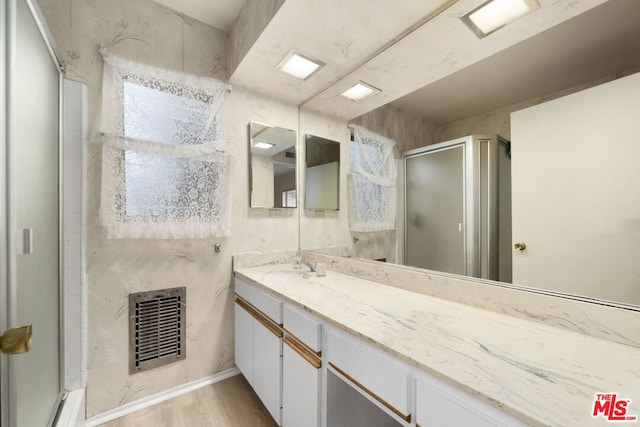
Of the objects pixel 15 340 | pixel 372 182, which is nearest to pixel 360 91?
pixel 372 182

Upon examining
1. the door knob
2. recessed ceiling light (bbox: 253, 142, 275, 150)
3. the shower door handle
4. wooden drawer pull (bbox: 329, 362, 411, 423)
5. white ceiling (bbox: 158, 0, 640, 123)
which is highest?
white ceiling (bbox: 158, 0, 640, 123)

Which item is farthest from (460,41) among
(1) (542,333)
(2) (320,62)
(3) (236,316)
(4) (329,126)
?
(3) (236,316)

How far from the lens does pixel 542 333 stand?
2.85 ft

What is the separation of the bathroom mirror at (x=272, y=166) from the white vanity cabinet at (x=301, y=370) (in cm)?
101

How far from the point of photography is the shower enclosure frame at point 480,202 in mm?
1066

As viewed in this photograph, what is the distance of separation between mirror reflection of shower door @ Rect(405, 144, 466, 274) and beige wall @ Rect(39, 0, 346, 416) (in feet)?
3.16

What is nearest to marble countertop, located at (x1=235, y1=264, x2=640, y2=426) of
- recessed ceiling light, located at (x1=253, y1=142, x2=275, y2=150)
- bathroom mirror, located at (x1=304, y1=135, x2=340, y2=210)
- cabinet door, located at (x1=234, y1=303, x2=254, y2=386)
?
cabinet door, located at (x1=234, y1=303, x2=254, y2=386)

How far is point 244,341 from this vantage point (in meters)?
1.75

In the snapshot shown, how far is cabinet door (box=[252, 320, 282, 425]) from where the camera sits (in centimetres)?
133

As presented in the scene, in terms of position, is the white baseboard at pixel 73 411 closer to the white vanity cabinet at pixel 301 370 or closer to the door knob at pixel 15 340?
the door knob at pixel 15 340

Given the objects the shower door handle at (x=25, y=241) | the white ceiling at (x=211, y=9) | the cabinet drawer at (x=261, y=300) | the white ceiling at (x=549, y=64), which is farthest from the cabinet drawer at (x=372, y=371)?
the white ceiling at (x=211, y=9)

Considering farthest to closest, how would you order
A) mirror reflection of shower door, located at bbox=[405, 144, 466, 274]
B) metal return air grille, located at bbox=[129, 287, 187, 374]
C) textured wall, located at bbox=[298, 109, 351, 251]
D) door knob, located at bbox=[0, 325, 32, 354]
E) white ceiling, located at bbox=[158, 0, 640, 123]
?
textured wall, located at bbox=[298, 109, 351, 251]
metal return air grille, located at bbox=[129, 287, 187, 374]
mirror reflection of shower door, located at bbox=[405, 144, 466, 274]
white ceiling, located at bbox=[158, 0, 640, 123]
door knob, located at bbox=[0, 325, 32, 354]

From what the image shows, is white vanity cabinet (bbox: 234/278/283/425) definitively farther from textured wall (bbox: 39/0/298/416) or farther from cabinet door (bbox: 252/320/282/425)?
textured wall (bbox: 39/0/298/416)

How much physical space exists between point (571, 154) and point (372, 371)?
3.31ft
